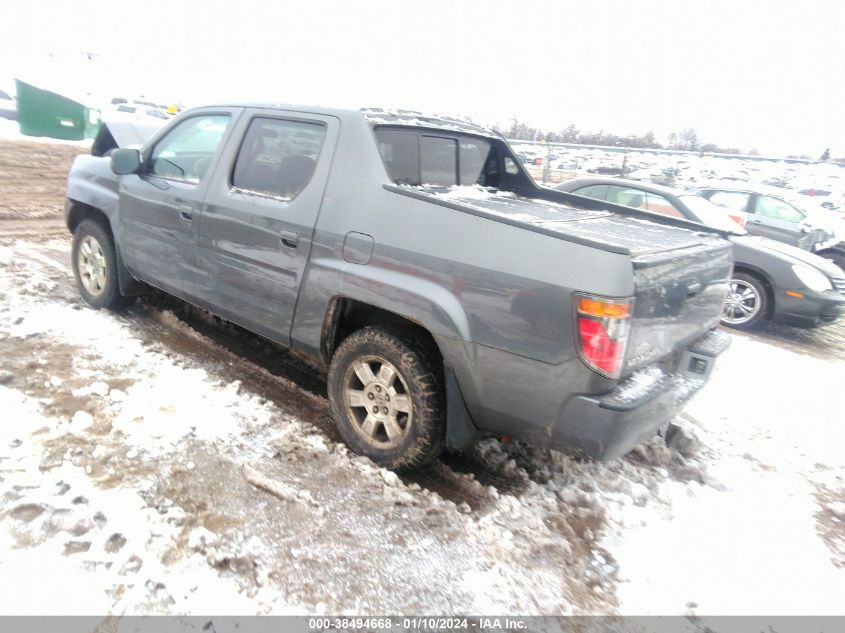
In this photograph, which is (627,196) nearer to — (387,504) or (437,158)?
(437,158)

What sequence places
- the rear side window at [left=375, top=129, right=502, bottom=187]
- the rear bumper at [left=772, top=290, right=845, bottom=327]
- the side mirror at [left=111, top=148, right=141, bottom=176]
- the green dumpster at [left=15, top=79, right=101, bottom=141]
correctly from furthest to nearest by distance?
the green dumpster at [left=15, top=79, right=101, bottom=141]
the rear bumper at [left=772, top=290, right=845, bottom=327]
the side mirror at [left=111, top=148, right=141, bottom=176]
the rear side window at [left=375, top=129, right=502, bottom=187]

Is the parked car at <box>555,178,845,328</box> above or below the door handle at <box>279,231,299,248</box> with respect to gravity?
below

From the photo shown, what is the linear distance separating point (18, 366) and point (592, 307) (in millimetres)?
3560

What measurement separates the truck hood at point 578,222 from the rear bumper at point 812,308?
12.8 feet

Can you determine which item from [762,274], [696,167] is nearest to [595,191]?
[762,274]

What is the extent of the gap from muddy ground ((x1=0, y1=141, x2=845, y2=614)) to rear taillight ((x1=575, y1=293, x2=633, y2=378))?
0.95 metres

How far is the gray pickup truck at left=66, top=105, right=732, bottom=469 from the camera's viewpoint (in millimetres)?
2439

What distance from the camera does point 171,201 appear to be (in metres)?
3.92

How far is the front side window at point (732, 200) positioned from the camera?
32.3 ft

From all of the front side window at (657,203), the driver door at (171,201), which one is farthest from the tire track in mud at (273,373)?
the front side window at (657,203)

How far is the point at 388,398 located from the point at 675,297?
4.99 ft

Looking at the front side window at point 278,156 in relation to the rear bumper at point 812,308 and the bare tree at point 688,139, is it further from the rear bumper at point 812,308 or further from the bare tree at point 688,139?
the bare tree at point 688,139

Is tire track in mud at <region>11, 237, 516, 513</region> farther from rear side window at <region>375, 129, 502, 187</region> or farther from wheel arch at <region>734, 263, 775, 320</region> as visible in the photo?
wheel arch at <region>734, 263, 775, 320</region>

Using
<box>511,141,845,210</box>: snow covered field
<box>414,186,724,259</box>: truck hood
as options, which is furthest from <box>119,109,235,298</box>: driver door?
<box>511,141,845,210</box>: snow covered field
